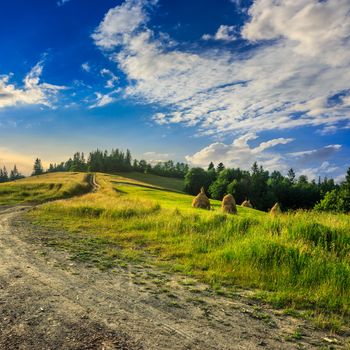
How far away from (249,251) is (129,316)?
570cm

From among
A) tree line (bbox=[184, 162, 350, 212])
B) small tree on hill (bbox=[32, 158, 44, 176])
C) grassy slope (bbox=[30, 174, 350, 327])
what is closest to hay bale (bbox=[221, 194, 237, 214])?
grassy slope (bbox=[30, 174, 350, 327])

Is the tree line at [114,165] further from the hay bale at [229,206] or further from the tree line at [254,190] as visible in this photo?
the hay bale at [229,206]

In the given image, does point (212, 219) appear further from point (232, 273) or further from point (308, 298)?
point (308, 298)

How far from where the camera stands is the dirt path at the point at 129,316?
17.2 feet

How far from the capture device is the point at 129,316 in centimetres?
616

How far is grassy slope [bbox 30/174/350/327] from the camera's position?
8.11 meters

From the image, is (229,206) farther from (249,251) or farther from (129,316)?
(129,316)

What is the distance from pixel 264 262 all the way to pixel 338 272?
82.8 inches

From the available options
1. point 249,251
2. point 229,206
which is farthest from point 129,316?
point 229,206

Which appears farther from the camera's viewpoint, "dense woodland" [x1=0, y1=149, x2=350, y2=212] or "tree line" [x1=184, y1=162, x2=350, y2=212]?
"tree line" [x1=184, y1=162, x2=350, y2=212]

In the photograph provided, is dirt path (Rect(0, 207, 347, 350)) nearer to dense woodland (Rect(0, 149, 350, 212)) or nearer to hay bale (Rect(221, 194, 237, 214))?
hay bale (Rect(221, 194, 237, 214))

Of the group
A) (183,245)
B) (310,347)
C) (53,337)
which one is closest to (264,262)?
(183,245)

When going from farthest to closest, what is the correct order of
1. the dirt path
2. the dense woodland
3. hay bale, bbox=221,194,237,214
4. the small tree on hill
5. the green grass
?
the small tree on hill < the green grass < the dense woodland < hay bale, bbox=221,194,237,214 < the dirt path

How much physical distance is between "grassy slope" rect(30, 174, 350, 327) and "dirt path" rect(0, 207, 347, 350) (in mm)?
956
